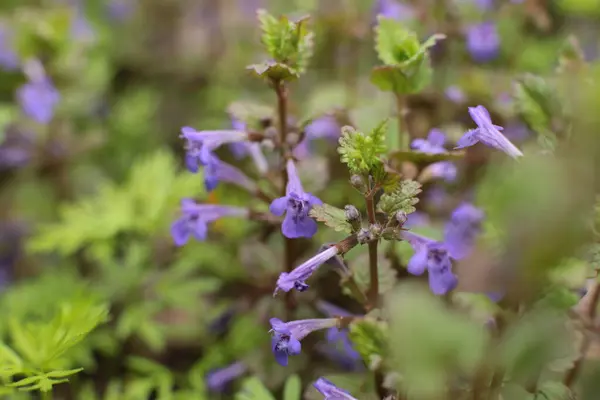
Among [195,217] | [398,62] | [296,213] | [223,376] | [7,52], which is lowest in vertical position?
[223,376]

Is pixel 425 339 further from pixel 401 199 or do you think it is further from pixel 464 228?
pixel 464 228

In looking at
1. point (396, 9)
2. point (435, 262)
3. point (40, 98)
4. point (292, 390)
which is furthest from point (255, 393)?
point (40, 98)

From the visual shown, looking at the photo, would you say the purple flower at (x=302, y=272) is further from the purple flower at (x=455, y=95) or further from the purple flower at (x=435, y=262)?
the purple flower at (x=455, y=95)

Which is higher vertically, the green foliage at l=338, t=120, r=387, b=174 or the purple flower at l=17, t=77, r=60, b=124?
the green foliage at l=338, t=120, r=387, b=174

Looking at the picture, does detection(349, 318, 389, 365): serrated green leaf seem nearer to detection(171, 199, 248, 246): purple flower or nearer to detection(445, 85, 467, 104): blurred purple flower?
detection(171, 199, 248, 246): purple flower

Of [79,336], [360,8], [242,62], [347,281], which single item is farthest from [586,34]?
[79,336]

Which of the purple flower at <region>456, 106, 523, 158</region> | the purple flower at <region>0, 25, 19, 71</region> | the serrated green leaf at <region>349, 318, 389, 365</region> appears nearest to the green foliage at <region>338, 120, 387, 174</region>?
the purple flower at <region>456, 106, 523, 158</region>

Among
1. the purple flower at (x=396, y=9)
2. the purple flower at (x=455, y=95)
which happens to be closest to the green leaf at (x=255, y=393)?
the purple flower at (x=455, y=95)
